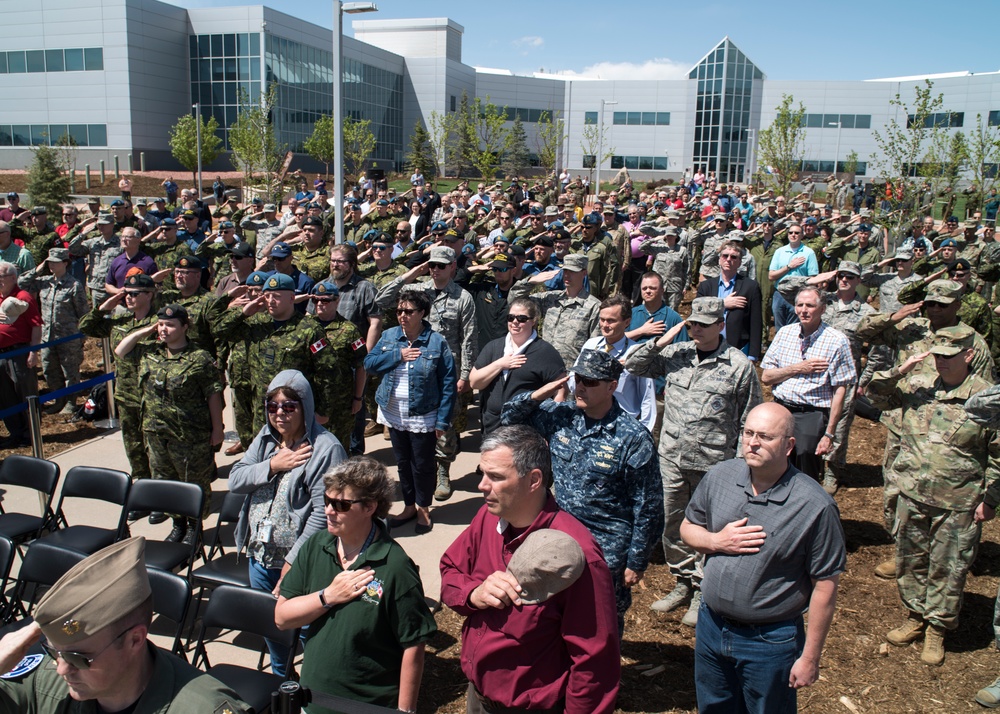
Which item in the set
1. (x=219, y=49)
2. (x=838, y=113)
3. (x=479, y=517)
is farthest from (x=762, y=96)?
(x=479, y=517)

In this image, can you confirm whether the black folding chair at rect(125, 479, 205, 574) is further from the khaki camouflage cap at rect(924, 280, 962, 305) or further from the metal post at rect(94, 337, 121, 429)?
the khaki camouflage cap at rect(924, 280, 962, 305)

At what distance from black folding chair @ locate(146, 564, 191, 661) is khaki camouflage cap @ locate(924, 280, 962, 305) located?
17.7 feet

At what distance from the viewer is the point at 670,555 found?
215 inches

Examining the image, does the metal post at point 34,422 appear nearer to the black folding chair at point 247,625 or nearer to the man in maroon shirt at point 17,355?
the man in maroon shirt at point 17,355

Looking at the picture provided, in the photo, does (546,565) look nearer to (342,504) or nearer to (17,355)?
(342,504)

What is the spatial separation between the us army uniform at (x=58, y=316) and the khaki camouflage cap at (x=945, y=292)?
30.4 ft

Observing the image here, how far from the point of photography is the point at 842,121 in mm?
64688

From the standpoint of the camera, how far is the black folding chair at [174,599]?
161 inches

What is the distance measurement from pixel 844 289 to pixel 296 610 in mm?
6878

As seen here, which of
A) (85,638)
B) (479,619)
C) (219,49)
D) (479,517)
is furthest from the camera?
(219,49)

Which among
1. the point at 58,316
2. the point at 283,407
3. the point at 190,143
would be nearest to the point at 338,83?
the point at 58,316

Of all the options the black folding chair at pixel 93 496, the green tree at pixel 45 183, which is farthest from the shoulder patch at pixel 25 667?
the green tree at pixel 45 183

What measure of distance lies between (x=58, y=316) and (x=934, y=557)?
9671mm

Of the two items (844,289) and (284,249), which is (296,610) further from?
(844,289)
